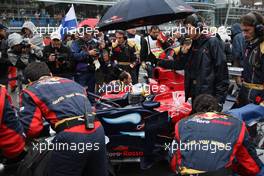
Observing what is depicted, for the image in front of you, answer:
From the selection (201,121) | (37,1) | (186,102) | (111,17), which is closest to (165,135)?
(186,102)

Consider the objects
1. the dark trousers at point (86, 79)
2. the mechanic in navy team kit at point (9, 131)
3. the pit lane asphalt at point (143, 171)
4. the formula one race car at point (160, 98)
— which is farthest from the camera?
the dark trousers at point (86, 79)

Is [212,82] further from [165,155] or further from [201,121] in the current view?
[201,121]

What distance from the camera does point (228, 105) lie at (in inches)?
206

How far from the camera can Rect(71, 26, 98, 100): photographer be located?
774 cm

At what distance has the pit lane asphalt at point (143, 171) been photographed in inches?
195

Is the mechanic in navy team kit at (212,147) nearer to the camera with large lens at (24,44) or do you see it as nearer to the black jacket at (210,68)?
the black jacket at (210,68)

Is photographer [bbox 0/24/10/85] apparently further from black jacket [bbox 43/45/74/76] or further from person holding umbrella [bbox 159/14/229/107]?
person holding umbrella [bbox 159/14/229/107]

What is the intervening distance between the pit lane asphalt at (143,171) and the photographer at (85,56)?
10.2 ft

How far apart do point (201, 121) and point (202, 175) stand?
40cm

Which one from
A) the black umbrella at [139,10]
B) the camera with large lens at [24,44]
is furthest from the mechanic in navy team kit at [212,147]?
the camera with large lens at [24,44]

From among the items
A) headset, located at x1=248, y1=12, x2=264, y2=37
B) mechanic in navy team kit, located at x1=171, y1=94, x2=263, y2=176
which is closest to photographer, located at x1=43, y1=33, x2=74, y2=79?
headset, located at x1=248, y1=12, x2=264, y2=37

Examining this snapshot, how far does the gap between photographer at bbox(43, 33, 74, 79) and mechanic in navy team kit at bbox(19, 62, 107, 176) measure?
174 inches

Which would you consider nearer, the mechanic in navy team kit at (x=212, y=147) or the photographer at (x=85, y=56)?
the mechanic in navy team kit at (x=212, y=147)

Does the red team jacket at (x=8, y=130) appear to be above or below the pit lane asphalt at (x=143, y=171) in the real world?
above
